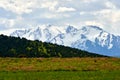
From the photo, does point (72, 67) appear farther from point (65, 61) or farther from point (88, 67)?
point (65, 61)

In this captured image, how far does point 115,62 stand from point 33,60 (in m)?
19.5

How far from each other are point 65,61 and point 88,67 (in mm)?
12360

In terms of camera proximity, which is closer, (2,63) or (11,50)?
(2,63)

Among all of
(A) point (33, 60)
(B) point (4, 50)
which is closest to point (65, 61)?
(A) point (33, 60)

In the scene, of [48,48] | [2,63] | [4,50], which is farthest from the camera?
[48,48]

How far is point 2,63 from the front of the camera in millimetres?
83750

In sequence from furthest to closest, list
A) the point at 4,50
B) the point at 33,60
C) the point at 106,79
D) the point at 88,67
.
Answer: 1. the point at 4,50
2. the point at 33,60
3. the point at 88,67
4. the point at 106,79

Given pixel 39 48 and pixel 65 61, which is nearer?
pixel 65 61

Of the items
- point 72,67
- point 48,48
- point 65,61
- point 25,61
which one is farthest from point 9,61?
point 48,48

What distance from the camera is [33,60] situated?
293 feet

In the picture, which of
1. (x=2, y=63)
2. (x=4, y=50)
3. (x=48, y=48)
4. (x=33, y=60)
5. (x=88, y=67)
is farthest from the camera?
(x=48, y=48)

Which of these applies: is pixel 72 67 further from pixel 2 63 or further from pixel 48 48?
pixel 48 48

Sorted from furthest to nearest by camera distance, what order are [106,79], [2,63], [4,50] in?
[4,50] → [2,63] → [106,79]

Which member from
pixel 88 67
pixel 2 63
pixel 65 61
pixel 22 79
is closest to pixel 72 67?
pixel 88 67
